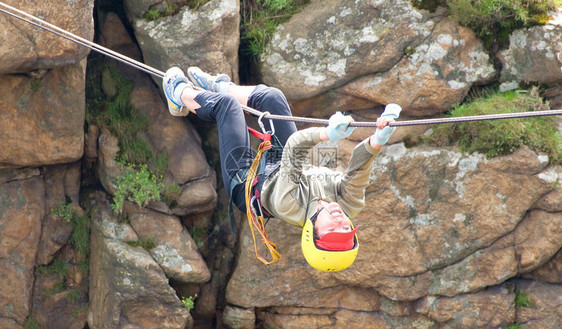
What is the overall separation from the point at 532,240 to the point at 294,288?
2786 millimetres

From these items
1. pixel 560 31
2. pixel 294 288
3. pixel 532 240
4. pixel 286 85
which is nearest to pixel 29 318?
pixel 294 288

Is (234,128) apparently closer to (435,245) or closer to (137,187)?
(137,187)

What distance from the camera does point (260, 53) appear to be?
702 cm

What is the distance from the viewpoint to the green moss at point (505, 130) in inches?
249

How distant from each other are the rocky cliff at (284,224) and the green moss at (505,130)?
0.39 feet

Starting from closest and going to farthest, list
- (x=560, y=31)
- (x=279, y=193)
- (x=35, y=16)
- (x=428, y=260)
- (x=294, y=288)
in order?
1. (x=279, y=193)
2. (x=35, y=16)
3. (x=560, y=31)
4. (x=428, y=260)
5. (x=294, y=288)

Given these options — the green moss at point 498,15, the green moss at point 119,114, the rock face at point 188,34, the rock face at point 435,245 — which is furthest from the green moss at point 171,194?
the green moss at point 498,15

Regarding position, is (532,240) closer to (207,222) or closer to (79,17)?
(207,222)

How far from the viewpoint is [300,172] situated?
14.7 feet

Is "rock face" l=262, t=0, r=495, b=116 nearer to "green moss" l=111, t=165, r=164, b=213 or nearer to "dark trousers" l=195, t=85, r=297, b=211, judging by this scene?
"dark trousers" l=195, t=85, r=297, b=211

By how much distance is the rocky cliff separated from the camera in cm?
651

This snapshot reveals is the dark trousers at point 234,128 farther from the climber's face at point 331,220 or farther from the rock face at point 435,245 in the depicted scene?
the rock face at point 435,245

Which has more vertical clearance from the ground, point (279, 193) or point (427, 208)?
point (279, 193)

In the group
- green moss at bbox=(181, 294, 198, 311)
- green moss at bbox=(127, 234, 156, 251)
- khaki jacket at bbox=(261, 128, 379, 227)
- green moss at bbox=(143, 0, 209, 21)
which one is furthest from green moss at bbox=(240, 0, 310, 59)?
green moss at bbox=(181, 294, 198, 311)
